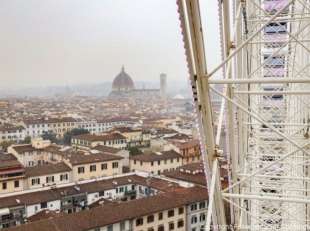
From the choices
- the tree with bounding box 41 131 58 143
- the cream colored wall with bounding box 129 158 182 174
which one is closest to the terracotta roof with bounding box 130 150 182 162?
the cream colored wall with bounding box 129 158 182 174

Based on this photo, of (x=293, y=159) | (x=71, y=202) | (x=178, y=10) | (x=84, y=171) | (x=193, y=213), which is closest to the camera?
(x=178, y=10)

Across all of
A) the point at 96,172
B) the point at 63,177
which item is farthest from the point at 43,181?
the point at 96,172

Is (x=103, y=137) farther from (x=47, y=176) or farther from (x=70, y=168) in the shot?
(x=47, y=176)

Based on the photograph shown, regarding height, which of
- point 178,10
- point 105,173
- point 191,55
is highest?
point 178,10

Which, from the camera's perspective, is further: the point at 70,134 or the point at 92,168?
the point at 70,134

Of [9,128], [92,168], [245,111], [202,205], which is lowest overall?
[202,205]

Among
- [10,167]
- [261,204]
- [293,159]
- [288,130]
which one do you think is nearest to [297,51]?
[288,130]

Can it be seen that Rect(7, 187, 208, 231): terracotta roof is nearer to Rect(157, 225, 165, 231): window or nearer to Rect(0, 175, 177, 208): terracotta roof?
Rect(157, 225, 165, 231): window

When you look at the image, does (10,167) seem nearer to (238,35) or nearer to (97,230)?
(97,230)
